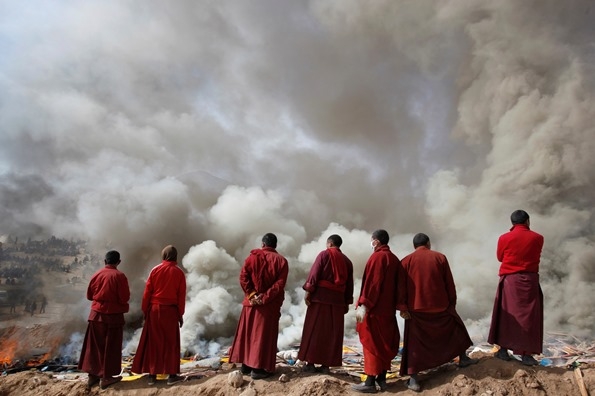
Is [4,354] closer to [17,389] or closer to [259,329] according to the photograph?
[17,389]

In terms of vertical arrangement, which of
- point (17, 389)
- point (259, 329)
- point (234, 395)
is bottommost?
point (17, 389)

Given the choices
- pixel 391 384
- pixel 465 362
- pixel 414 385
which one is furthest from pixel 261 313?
pixel 465 362

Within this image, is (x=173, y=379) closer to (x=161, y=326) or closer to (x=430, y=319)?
(x=161, y=326)

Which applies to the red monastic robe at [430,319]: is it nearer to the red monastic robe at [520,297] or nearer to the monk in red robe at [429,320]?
the monk in red robe at [429,320]

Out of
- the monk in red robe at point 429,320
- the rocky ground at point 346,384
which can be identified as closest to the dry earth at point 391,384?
the rocky ground at point 346,384

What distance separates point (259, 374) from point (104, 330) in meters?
2.58

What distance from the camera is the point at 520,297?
16.9 ft

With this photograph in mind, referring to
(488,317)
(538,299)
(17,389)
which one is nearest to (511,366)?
(538,299)

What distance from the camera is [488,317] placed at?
13.7m

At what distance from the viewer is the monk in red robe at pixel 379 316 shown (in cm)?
514

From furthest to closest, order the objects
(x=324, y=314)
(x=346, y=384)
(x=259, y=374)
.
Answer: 1. (x=324, y=314)
2. (x=259, y=374)
3. (x=346, y=384)

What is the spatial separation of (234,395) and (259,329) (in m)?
0.92

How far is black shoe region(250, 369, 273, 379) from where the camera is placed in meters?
5.58

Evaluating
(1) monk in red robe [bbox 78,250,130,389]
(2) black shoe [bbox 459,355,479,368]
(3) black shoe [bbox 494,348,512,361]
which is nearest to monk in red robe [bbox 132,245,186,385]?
(1) monk in red robe [bbox 78,250,130,389]
